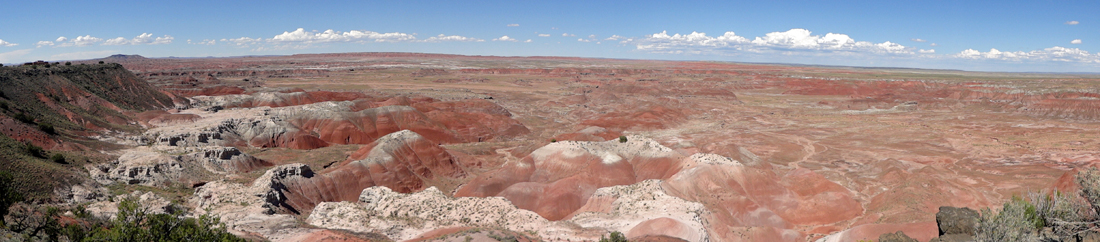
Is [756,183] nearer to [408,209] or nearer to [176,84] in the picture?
[408,209]

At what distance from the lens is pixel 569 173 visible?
46594 mm

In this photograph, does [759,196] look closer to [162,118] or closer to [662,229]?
[662,229]

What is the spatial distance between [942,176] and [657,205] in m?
32.8

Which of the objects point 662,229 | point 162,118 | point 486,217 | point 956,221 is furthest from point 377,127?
point 956,221

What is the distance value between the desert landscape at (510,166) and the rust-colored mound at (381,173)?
0.57 feet

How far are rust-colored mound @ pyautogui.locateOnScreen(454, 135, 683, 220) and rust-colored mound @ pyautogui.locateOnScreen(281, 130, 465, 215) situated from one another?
544cm

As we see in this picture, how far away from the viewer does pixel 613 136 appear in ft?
229

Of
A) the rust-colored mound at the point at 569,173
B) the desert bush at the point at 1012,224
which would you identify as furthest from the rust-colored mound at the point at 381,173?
the desert bush at the point at 1012,224

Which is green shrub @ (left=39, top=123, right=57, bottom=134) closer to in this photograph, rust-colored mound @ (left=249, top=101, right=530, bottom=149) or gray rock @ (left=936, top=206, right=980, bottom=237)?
rust-colored mound @ (left=249, top=101, right=530, bottom=149)

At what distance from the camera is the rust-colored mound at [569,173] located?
40250mm

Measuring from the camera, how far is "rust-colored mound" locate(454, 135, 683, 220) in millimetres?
40250

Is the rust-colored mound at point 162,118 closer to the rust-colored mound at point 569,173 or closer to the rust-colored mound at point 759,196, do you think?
the rust-colored mound at point 569,173

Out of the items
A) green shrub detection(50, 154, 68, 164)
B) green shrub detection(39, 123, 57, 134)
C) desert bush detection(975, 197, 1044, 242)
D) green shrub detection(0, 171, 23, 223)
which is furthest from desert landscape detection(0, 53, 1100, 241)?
desert bush detection(975, 197, 1044, 242)

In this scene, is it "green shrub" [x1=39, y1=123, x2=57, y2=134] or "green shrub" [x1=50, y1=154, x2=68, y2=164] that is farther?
"green shrub" [x1=39, y1=123, x2=57, y2=134]
